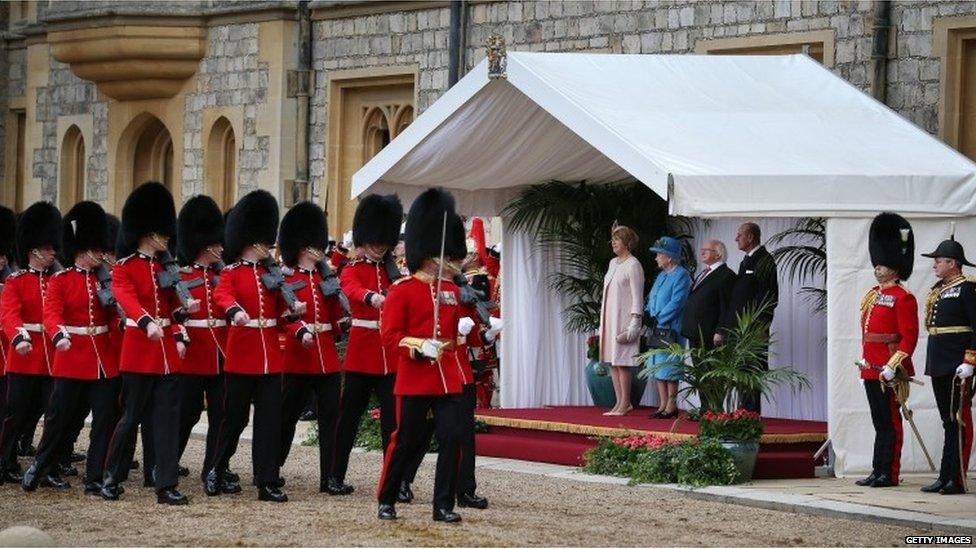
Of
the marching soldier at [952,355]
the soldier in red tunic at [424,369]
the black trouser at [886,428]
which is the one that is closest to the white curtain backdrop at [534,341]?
the black trouser at [886,428]

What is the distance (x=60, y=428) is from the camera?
11641 millimetres

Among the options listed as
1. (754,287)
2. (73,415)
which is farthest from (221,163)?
(73,415)

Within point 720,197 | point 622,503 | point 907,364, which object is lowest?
point 622,503

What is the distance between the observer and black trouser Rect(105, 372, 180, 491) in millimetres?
11016

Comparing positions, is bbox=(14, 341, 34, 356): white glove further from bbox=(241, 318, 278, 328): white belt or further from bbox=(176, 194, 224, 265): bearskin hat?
bbox=(241, 318, 278, 328): white belt

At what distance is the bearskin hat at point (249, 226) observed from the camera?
11602mm

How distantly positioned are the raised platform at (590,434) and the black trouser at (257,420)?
7.81 feet

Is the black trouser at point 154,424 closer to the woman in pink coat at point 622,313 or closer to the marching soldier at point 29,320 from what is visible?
the marching soldier at point 29,320

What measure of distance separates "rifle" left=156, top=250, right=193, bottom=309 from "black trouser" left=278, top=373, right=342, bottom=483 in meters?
0.81

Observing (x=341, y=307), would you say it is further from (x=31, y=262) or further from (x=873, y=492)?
(x=873, y=492)

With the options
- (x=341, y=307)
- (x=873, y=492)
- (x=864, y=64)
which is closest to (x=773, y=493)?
(x=873, y=492)

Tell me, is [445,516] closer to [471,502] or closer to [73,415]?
[471,502]

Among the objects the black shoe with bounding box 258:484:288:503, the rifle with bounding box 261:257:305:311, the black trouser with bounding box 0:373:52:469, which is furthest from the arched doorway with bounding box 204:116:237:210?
the black shoe with bounding box 258:484:288:503

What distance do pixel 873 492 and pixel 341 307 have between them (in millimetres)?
3062
